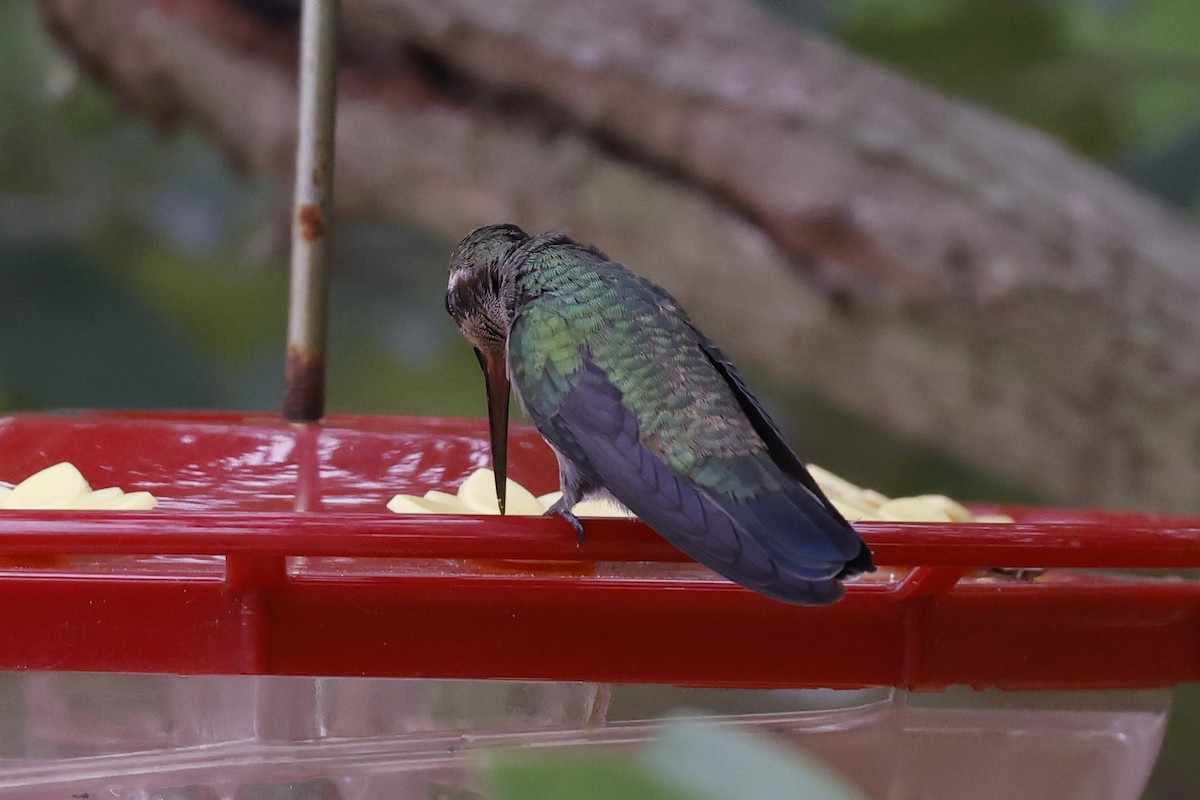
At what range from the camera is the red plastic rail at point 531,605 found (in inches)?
39.4

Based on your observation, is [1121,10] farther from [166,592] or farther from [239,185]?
[166,592]

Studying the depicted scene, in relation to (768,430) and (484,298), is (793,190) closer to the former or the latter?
(484,298)

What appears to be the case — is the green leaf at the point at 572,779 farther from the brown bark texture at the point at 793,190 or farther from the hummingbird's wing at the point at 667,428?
the brown bark texture at the point at 793,190

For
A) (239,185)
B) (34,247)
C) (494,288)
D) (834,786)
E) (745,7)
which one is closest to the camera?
(834,786)

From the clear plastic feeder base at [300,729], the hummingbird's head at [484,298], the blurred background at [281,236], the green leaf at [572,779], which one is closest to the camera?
the green leaf at [572,779]

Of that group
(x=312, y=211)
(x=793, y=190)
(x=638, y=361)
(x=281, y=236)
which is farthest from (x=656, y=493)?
(x=281, y=236)

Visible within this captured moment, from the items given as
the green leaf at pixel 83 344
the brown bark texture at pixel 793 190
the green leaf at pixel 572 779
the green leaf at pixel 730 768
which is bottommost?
the green leaf at pixel 83 344

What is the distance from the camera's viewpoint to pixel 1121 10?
12.0 feet

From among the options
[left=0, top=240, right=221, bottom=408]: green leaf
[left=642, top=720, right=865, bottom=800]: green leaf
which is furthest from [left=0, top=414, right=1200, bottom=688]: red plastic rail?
[left=0, top=240, right=221, bottom=408]: green leaf

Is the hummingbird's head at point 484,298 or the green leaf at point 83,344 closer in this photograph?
the hummingbird's head at point 484,298

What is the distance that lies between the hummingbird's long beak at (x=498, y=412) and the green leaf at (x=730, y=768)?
70 centimetres

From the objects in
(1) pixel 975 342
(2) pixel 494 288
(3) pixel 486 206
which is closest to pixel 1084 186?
(1) pixel 975 342

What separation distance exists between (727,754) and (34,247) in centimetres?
371

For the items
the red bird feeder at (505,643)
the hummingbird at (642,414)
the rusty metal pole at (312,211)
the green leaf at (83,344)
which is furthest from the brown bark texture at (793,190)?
the red bird feeder at (505,643)
